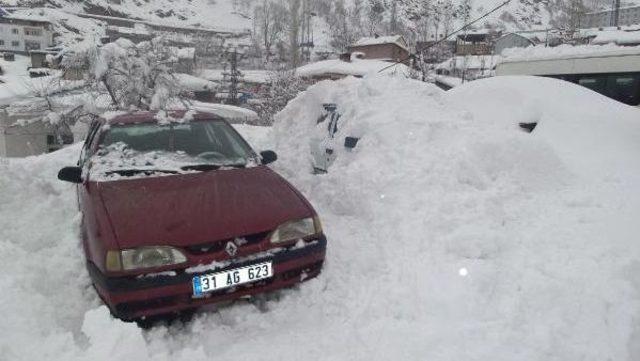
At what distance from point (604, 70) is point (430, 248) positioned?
748 cm

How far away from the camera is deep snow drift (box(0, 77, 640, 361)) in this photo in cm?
292

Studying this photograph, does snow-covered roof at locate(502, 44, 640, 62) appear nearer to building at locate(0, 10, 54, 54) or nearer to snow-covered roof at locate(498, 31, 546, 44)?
snow-covered roof at locate(498, 31, 546, 44)

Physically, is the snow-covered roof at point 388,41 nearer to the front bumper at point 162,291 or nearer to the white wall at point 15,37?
the front bumper at point 162,291

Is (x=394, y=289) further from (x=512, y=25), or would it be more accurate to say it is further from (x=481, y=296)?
(x=512, y=25)

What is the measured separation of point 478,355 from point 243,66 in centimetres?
7986

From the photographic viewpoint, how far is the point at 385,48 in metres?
49.1

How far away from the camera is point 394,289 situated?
140 inches

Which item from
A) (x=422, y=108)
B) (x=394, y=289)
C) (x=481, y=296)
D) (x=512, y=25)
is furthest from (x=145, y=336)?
(x=512, y=25)

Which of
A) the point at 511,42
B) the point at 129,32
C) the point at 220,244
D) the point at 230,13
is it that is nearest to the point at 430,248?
the point at 220,244

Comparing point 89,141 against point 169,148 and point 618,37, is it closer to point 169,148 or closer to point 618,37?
point 169,148

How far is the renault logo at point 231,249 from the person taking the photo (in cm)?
307

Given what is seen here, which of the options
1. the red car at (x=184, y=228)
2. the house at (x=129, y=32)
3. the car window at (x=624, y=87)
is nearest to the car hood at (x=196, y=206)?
the red car at (x=184, y=228)

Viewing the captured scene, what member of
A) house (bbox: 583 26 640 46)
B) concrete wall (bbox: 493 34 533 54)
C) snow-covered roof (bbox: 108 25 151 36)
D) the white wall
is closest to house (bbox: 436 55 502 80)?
concrete wall (bbox: 493 34 533 54)

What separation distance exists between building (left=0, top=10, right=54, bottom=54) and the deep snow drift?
75293mm
